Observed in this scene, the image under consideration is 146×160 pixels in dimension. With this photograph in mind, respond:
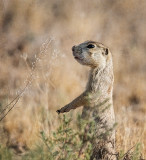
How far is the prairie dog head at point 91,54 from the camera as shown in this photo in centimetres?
448

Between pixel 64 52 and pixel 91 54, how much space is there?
436 cm

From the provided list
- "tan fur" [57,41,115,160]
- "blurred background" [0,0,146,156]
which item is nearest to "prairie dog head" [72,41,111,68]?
"tan fur" [57,41,115,160]

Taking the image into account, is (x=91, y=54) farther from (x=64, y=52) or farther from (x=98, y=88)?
(x=64, y=52)

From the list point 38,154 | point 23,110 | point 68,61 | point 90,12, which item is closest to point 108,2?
point 90,12

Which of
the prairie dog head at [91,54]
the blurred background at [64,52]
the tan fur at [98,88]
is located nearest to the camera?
the tan fur at [98,88]

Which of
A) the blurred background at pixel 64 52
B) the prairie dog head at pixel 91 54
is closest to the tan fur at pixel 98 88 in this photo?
the prairie dog head at pixel 91 54

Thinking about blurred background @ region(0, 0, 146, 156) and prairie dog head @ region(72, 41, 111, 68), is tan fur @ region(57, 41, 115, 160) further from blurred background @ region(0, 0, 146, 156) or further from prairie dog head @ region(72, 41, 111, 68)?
blurred background @ region(0, 0, 146, 156)

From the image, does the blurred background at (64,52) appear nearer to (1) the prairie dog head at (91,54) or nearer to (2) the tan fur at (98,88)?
(2) the tan fur at (98,88)

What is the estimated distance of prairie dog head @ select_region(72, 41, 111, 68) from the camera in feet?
14.7

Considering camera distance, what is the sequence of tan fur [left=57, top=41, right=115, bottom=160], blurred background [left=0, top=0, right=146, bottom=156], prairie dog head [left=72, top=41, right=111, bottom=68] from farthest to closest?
blurred background [left=0, top=0, right=146, bottom=156], prairie dog head [left=72, top=41, right=111, bottom=68], tan fur [left=57, top=41, right=115, bottom=160]

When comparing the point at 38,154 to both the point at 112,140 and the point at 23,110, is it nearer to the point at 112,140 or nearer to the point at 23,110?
the point at 112,140

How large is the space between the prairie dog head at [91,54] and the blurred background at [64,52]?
3.43 feet

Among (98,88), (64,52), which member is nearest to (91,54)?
(98,88)

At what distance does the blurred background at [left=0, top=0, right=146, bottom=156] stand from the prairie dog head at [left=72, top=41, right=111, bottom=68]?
41.1 inches
